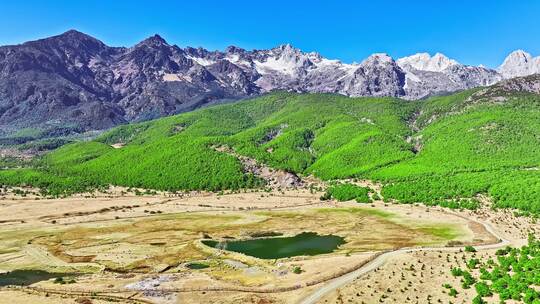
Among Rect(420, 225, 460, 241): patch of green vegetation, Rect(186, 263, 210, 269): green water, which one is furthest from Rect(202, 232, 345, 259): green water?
Rect(420, 225, 460, 241): patch of green vegetation

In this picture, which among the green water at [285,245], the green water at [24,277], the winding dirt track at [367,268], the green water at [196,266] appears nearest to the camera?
the winding dirt track at [367,268]

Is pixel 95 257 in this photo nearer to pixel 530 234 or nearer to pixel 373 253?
pixel 373 253

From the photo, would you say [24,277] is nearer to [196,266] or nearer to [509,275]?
[196,266]

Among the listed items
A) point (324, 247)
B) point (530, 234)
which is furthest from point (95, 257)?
point (530, 234)

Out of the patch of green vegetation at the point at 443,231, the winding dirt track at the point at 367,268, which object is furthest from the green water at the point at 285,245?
the patch of green vegetation at the point at 443,231

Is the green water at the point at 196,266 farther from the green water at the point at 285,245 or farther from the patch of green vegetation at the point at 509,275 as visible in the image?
the patch of green vegetation at the point at 509,275

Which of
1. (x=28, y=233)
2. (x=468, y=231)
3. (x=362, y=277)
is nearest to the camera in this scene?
(x=362, y=277)
